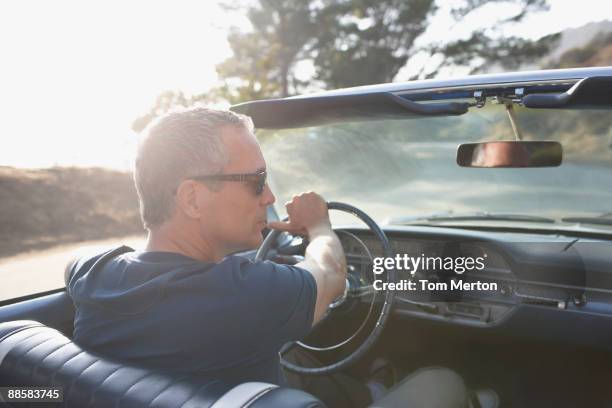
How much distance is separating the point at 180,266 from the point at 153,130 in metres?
0.43

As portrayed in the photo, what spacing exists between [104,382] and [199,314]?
0.27 metres

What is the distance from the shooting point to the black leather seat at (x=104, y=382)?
3.92 feet

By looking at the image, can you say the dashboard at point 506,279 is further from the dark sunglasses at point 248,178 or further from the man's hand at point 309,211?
the dark sunglasses at point 248,178

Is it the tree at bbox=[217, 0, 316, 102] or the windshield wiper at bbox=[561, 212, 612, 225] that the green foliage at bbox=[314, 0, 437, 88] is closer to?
the tree at bbox=[217, 0, 316, 102]

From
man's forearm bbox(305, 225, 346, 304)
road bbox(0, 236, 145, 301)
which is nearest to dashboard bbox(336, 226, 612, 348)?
man's forearm bbox(305, 225, 346, 304)

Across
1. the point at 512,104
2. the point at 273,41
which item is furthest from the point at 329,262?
the point at 273,41

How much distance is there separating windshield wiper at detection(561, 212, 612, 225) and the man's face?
6.84ft

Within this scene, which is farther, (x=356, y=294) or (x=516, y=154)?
(x=356, y=294)

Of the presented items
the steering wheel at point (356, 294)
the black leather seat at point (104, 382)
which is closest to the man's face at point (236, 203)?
the black leather seat at point (104, 382)

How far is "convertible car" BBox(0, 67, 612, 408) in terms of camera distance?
1.49 metres

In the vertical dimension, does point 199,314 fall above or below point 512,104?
below

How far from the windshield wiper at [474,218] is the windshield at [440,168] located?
0.10m

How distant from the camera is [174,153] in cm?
162

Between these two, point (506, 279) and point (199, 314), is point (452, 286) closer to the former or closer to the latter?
point (506, 279)
